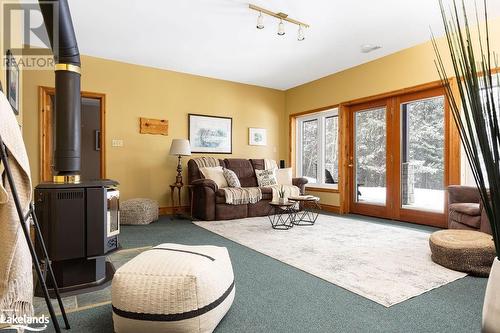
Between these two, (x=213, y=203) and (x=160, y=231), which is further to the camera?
(x=213, y=203)

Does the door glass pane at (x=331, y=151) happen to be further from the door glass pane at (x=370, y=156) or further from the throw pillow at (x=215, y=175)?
the throw pillow at (x=215, y=175)

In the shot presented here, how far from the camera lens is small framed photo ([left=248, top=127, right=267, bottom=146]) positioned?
6.27 metres

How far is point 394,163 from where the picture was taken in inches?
183

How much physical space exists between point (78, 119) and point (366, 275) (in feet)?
8.28

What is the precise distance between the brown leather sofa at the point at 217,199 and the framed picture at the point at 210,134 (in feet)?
1.46

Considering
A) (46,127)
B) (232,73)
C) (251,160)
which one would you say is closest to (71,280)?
(46,127)

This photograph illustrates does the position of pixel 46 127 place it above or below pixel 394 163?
above

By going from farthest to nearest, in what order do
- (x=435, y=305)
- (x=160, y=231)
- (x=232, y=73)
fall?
(x=232, y=73)
(x=160, y=231)
(x=435, y=305)

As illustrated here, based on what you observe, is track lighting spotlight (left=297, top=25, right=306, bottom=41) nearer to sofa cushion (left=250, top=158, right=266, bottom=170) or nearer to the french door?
the french door

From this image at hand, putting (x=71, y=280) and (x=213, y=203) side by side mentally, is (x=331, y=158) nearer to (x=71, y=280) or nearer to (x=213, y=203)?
(x=213, y=203)

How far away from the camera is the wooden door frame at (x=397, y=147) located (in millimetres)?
3902

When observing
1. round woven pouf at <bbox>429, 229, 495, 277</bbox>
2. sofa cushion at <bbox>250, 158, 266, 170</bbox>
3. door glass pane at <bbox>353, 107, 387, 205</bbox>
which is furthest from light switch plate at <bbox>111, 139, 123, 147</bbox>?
round woven pouf at <bbox>429, 229, 495, 277</bbox>

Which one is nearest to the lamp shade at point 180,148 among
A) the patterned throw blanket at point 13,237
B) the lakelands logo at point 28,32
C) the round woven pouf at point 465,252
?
the lakelands logo at point 28,32

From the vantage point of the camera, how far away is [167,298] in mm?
1367
